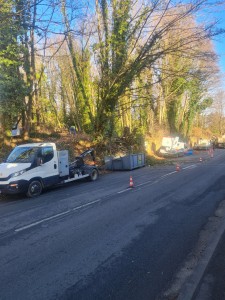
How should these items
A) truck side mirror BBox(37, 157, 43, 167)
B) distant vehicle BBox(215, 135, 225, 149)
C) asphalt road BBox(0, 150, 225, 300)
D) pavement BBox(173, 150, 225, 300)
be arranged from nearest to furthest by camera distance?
1. pavement BBox(173, 150, 225, 300)
2. asphalt road BBox(0, 150, 225, 300)
3. truck side mirror BBox(37, 157, 43, 167)
4. distant vehicle BBox(215, 135, 225, 149)

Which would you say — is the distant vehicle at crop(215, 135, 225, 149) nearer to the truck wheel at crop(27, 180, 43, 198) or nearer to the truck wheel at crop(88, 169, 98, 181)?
the truck wheel at crop(88, 169, 98, 181)

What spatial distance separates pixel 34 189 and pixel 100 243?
725 centimetres

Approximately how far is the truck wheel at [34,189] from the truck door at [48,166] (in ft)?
1.23

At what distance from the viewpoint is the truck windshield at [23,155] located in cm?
1330

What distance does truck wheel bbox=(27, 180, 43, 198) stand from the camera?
41.9 ft

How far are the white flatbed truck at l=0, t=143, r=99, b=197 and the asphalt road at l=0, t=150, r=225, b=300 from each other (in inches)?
37.4

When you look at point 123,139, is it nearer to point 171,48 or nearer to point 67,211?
point 171,48

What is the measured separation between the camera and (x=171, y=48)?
21.8 meters

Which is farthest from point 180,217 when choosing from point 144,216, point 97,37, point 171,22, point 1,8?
point 97,37

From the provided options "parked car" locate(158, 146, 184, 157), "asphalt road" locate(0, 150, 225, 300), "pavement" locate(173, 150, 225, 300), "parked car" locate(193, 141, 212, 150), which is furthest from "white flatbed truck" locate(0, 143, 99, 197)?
"parked car" locate(193, 141, 212, 150)

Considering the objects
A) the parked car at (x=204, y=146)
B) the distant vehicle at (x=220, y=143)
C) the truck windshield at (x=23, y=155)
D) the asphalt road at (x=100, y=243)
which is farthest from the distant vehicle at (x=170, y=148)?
the asphalt road at (x=100, y=243)

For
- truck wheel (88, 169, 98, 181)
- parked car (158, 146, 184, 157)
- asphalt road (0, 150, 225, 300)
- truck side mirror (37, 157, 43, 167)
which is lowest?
asphalt road (0, 150, 225, 300)

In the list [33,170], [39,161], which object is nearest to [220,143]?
[39,161]

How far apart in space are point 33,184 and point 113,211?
16.7 feet
